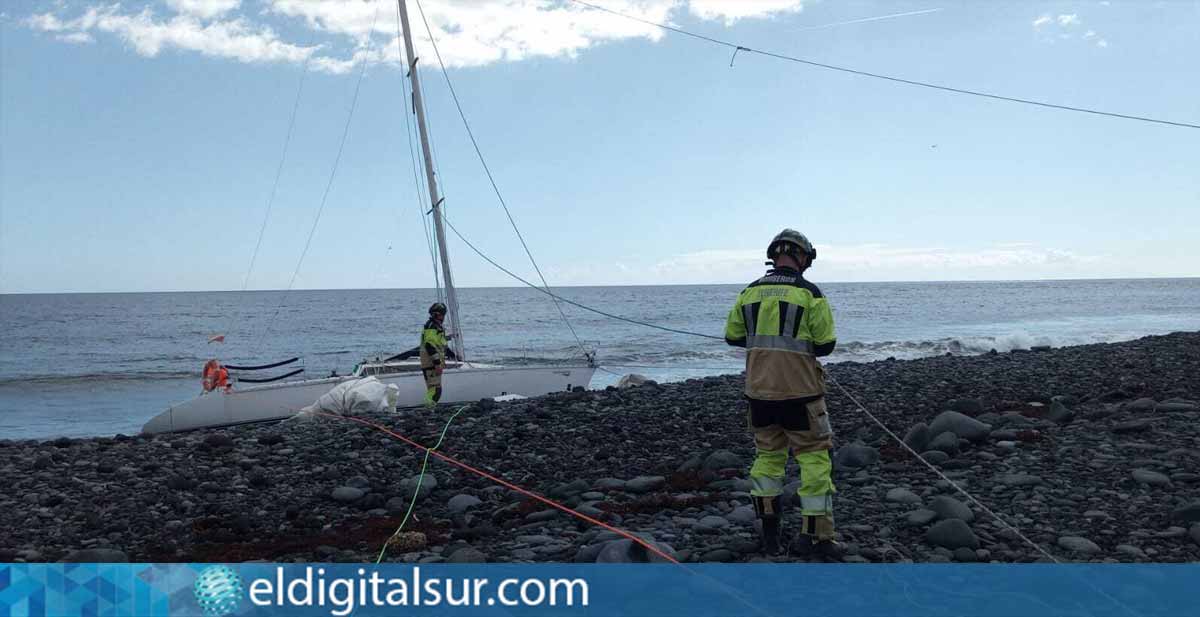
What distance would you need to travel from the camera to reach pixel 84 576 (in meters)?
5.52

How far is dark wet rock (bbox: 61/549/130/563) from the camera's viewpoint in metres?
5.86

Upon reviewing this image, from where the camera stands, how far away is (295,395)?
17578mm

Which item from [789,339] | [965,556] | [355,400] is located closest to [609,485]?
[789,339]

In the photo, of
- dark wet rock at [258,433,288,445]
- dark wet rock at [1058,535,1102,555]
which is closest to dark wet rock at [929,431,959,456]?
dark wet rock at [1058,535,1102,555]

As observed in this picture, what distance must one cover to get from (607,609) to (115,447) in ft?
32.3

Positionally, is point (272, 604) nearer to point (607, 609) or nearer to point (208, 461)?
point (607, 609)

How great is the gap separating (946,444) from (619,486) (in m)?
3.38

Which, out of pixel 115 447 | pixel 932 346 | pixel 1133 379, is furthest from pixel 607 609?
pixel 932 346

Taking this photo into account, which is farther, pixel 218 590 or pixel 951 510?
pixel 951 510

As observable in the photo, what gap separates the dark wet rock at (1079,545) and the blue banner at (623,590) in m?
0.25

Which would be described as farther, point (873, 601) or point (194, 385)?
point (194, 385)

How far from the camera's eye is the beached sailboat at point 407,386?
56.5 ft

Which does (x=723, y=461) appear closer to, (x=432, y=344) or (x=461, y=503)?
(x=461, y=503)

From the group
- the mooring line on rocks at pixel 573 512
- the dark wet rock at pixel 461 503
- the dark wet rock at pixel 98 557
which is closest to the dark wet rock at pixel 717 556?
the mooring line on rocks at pixel 573 512
